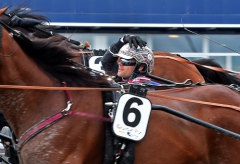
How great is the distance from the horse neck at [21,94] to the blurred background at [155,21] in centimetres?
606

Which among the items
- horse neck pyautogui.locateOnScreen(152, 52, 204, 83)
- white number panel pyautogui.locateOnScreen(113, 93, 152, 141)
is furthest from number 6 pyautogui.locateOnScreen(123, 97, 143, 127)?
horse neck pyautogui.locateOnScreen(152, 52, 204, 83)

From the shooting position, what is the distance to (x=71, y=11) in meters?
9.75

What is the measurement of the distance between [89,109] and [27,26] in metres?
0.88

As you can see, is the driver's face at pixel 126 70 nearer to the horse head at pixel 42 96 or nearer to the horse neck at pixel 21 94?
the horse head at pixel 42 96

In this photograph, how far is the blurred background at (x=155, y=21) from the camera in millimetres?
9805

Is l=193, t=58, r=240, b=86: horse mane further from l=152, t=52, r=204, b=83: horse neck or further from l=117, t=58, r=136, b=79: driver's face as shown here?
l=117, t=58, r=136, b=79: driver's face

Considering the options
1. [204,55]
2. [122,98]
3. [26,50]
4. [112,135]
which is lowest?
[204,55]

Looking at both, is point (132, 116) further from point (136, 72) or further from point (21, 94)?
point (136, 72)

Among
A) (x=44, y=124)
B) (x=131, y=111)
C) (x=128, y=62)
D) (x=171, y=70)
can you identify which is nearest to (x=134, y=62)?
(x=128, y=62)

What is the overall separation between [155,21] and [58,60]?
7.02m

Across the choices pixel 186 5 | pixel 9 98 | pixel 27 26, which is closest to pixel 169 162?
pixel 9 98

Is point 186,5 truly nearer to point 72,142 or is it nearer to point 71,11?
point 71,11

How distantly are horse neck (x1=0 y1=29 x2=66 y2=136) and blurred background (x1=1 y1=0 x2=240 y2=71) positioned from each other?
19.9 feet

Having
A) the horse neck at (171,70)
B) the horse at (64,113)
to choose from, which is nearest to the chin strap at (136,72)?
the horse at (64,113)
